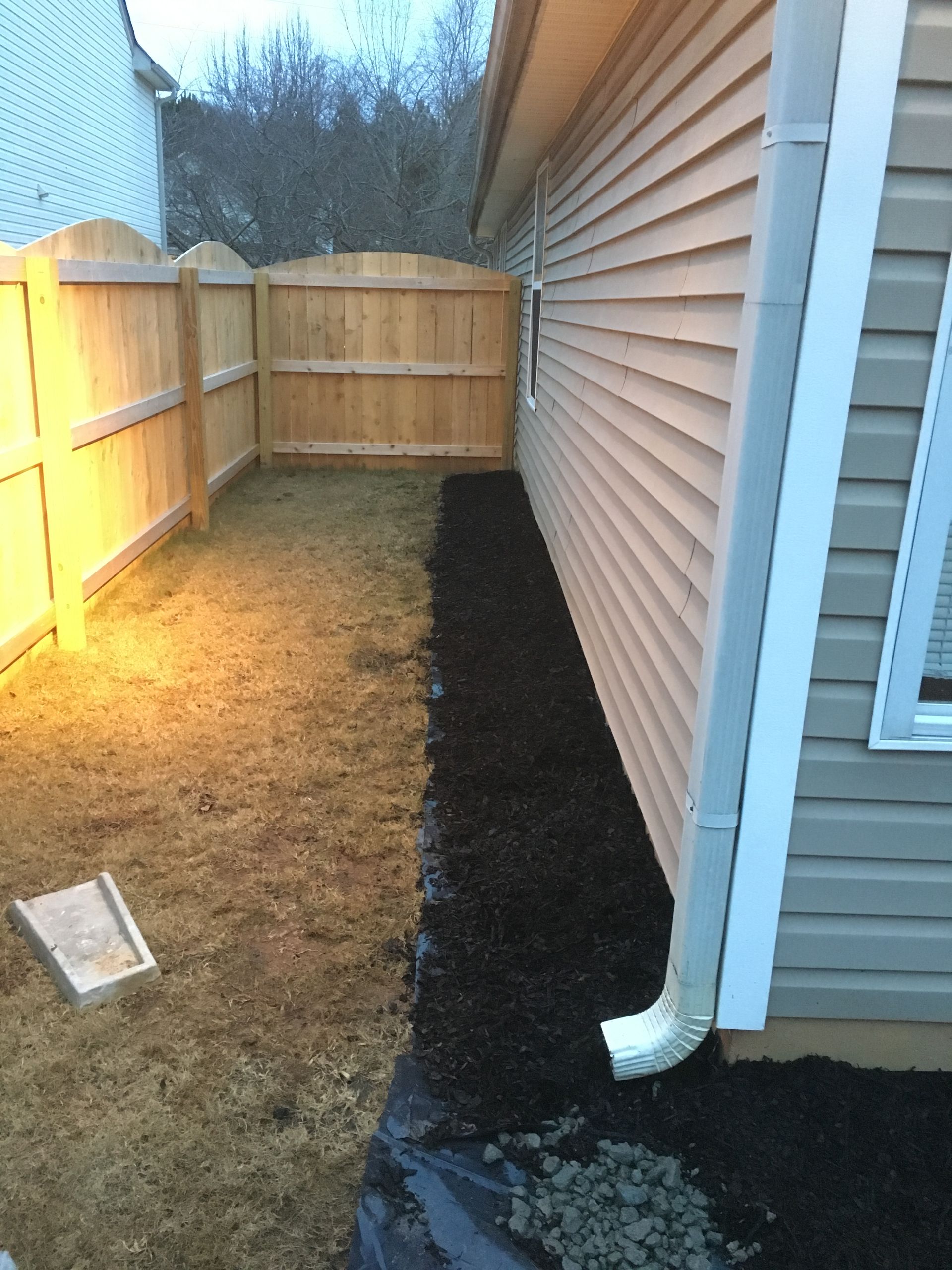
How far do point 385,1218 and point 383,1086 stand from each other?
1.16 feet

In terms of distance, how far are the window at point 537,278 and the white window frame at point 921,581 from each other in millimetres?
5967

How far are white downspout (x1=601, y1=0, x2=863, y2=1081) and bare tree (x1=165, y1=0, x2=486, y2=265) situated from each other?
84.1 ft

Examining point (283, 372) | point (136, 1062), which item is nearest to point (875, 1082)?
point (136, 1062)

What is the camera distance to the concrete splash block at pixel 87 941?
8.39 feet

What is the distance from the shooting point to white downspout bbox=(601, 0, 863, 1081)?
1786 millimetres

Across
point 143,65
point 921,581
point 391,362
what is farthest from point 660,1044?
point 143,65

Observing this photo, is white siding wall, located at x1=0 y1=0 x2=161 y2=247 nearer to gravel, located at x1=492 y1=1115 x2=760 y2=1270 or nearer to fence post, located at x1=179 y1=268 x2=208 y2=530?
fence post, located at x1=179 y1=268 x2=208 y2=530

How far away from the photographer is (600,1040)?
2.38m

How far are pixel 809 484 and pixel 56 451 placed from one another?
12.6 ft

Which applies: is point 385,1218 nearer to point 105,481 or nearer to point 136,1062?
point 136,1062

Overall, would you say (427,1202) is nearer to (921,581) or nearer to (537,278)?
(921,581)

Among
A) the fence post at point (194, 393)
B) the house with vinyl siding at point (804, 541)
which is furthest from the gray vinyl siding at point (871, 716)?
the fence post at point (194, 393)

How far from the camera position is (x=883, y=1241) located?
1864 millimetres

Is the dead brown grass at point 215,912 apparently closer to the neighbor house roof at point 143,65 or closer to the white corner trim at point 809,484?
the white corner trim at point 809,484
